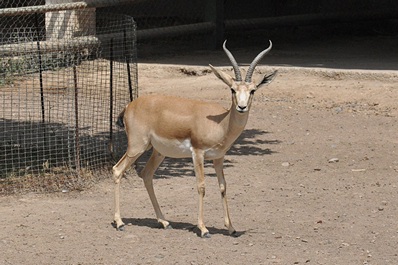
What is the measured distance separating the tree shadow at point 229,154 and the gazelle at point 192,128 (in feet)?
6.04

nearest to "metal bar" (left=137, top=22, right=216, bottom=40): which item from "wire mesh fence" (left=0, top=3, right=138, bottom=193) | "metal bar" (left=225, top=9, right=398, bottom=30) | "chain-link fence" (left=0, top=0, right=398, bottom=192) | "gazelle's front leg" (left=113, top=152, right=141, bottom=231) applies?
"chain-link fence" (left=0, top=0, right=398, bottom=192)

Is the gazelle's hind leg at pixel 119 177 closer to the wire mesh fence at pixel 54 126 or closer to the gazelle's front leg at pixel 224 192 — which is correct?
the gazelle's front leg at pixel 224 192

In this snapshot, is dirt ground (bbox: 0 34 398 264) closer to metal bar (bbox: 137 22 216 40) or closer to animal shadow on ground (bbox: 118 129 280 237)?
animal shadow on ground (bbox: 118 129 280 237)

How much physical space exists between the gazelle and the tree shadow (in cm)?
184

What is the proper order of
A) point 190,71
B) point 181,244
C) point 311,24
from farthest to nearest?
point 311,24, point 190,71, point 181,244

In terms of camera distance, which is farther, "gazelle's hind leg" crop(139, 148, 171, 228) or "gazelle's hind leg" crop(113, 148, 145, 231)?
"gazelle's hind leg" crop(139, 148, 171, 228)

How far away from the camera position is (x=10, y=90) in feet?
43.0

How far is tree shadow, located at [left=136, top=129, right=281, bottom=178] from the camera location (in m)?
9.89

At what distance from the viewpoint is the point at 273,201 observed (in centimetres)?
877

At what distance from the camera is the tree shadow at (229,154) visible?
9891mm

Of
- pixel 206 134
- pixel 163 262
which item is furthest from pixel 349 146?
pixel 163 262

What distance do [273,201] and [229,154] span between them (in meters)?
2.05

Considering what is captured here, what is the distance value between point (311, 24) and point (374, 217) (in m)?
11.7

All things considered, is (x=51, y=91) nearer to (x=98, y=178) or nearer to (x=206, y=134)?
(x=98, y=178)
